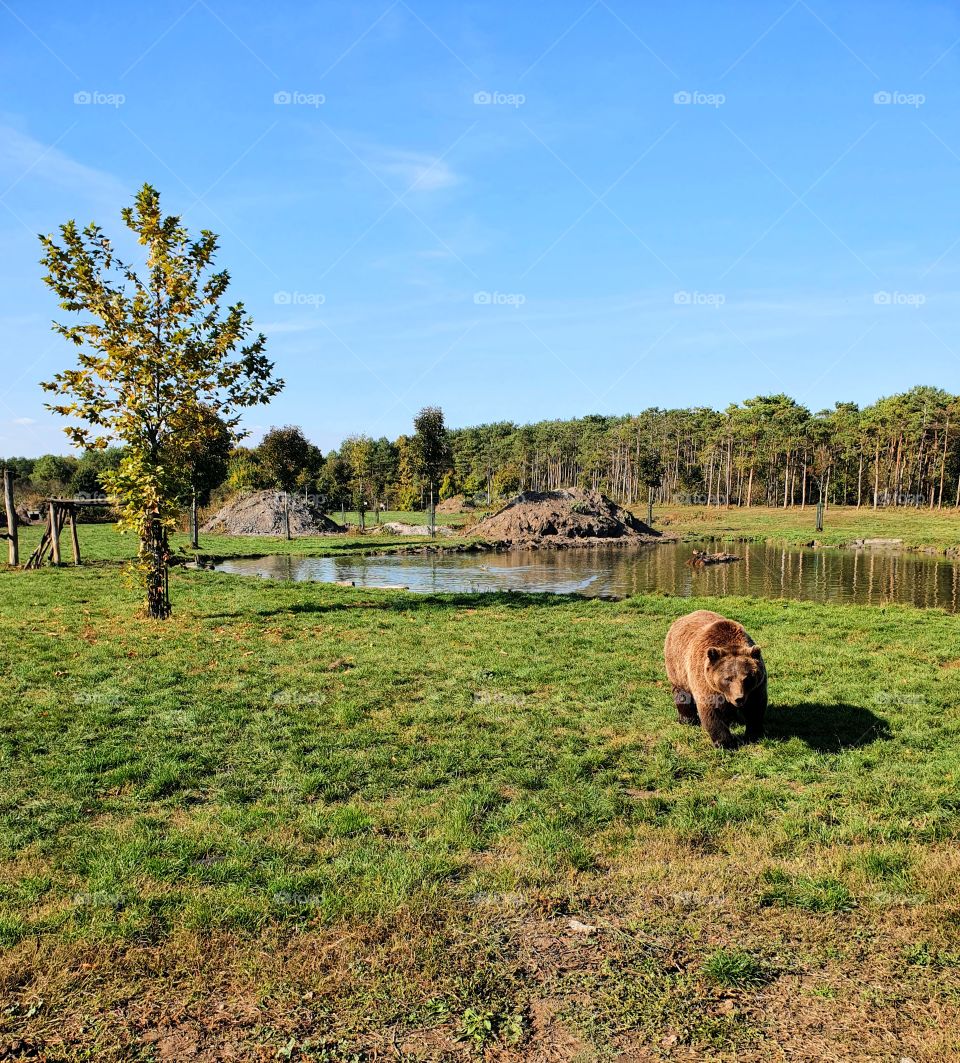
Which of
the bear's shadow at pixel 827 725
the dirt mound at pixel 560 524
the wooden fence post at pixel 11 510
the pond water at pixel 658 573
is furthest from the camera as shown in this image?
the dirt mound at pixel 560 524

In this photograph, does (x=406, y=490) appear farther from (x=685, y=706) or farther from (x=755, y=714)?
(x=755, y=714)

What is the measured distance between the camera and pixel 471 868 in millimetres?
5695

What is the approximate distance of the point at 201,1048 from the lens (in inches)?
152

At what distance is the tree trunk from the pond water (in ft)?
31.9

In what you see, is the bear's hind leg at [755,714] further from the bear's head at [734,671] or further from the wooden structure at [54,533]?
the wooden structure at [54,533]

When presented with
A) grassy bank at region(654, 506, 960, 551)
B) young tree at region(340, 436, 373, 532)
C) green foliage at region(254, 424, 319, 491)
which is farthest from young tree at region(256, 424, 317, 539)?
grassy bank at region(654, 506, 960, 551)

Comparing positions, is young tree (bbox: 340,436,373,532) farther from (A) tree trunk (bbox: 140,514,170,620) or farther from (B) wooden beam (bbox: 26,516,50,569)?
(A) tree trunk (bbox: 140,514,170,620)

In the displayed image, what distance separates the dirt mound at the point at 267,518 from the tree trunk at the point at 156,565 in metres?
36.5

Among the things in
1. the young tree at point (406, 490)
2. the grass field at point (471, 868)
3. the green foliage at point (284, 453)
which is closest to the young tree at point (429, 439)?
the green foliage at point (284, 453)

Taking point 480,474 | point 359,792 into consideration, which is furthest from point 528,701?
point 480,474

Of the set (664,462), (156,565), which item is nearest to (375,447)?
(664,462)

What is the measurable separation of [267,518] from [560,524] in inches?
888

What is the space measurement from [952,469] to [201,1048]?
92.1m

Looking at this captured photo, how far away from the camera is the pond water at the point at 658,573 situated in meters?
25.5
